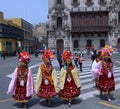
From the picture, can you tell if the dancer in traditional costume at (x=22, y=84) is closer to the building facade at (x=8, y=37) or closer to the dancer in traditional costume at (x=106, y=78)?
the dancer in traditional costume at (x=106, y=78)

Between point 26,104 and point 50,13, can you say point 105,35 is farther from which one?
point 26,104

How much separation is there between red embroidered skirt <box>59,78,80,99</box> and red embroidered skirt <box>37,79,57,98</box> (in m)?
0.30

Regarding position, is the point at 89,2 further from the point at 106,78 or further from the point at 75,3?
the point at 106,78

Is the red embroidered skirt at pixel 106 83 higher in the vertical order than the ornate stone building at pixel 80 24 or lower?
lower

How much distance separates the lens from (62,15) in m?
49.7

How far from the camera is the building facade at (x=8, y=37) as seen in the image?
59094mm

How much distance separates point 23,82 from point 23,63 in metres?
0.57

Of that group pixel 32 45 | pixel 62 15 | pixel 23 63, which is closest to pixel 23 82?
pixel 23 63

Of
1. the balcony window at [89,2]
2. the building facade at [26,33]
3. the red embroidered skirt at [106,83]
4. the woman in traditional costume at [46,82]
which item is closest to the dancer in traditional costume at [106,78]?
the red embroidered skirt at [106,83]

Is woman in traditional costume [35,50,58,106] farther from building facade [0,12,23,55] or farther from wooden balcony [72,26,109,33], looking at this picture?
building facade [0,12,23,55]

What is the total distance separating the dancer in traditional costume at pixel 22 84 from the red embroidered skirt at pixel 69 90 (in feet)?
3.16

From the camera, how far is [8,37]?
62.0 m

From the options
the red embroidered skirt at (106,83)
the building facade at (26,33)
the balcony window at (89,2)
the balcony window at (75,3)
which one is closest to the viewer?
the red embroidered skirt at (106,83)

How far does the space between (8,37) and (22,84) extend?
2121 inches
